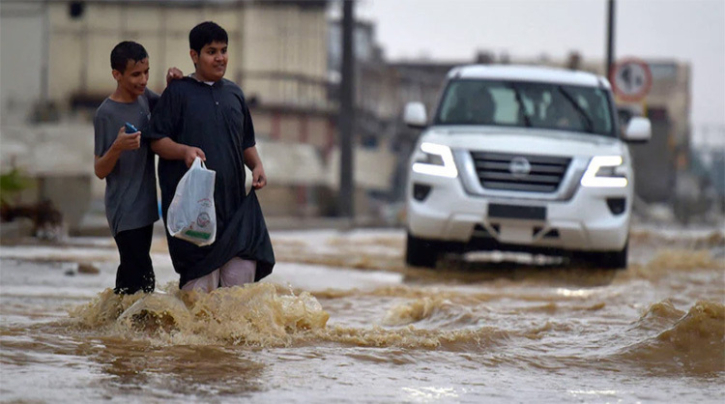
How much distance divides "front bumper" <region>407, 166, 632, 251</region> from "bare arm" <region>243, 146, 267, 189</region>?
5154mm

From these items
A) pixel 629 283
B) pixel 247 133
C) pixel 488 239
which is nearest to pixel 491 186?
pixel 488 239

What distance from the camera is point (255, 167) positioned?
6.91 meters

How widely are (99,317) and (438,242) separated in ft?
18.5

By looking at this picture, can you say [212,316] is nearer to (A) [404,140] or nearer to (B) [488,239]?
(B) [488,239]

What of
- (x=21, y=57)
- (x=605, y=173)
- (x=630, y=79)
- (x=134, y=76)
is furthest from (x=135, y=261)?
(x=21, y=57)

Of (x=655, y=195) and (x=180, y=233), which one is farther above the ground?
(x=180, y=233)

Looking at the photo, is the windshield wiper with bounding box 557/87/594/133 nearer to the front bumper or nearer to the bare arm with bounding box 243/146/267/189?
the front bumper

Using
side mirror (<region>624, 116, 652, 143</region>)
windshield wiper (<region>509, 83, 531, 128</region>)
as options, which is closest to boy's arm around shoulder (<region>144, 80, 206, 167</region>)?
windshield wiper (<region>509, 83, 531, 128</region>)

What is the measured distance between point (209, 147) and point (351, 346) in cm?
124

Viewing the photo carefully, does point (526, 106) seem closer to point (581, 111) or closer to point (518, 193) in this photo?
point (581, 111)

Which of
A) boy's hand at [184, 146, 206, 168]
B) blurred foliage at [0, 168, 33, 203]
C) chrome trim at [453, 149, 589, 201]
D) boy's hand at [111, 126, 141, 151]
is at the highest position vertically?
boy's hand at [111, 126, 141, 151]

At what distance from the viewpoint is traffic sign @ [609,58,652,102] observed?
72.4 ft

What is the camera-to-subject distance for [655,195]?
216ft

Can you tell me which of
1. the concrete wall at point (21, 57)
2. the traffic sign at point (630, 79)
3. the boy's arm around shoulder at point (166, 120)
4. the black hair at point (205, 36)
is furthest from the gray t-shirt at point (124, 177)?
the concrete wall at point (21, 57)
